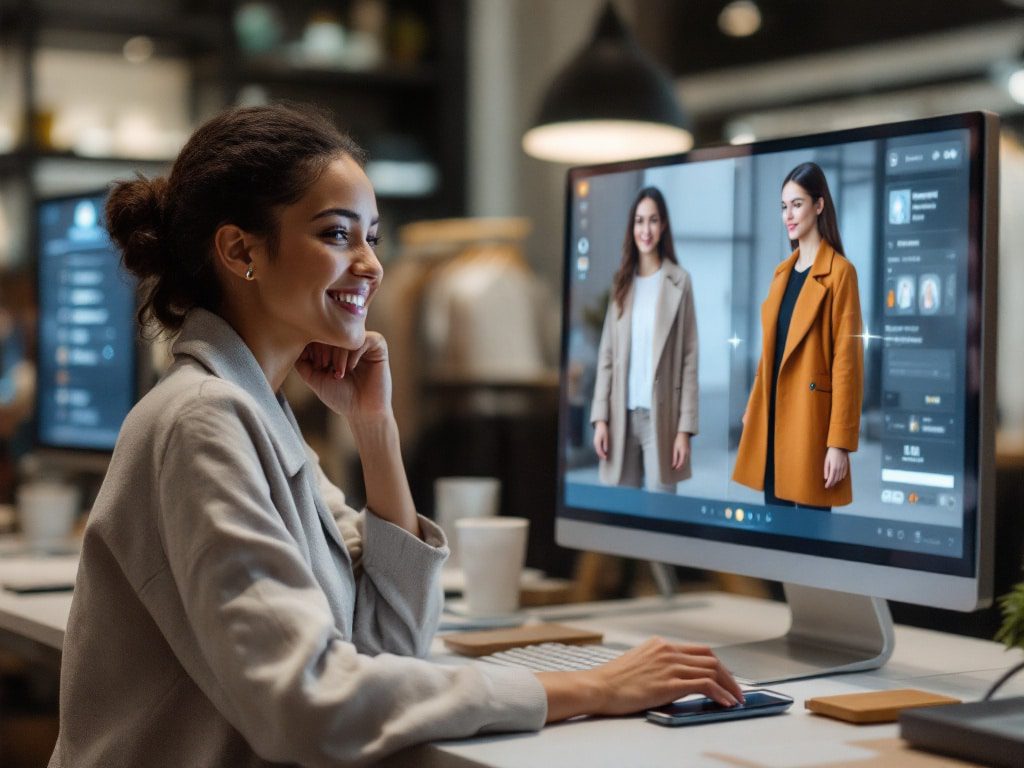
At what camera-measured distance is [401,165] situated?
549 cm

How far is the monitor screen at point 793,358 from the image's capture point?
127 cm

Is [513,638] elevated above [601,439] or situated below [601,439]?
below

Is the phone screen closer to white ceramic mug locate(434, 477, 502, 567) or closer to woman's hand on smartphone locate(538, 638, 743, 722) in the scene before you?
woman's hand on smartphone locate(538, 638, 743, 722)

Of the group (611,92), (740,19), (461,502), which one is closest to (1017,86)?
(740,19)

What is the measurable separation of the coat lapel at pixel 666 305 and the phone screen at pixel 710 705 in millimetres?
485

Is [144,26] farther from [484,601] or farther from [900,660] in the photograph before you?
[900,660]

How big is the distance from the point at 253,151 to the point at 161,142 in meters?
3.78

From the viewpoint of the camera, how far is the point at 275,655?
108 centimetres

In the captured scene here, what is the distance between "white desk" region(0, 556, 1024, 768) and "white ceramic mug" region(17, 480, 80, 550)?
1.90 feet

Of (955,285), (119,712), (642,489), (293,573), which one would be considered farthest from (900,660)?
(119,712)

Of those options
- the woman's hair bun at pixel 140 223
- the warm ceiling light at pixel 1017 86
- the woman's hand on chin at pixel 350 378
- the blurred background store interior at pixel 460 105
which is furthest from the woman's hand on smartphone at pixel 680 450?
the warm ceiling light at pixel 1017 86

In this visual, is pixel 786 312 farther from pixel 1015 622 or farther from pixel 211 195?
pixel 211 195

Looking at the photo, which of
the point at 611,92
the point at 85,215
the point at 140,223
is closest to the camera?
the point at 140,223

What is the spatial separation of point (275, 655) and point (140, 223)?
591mm
